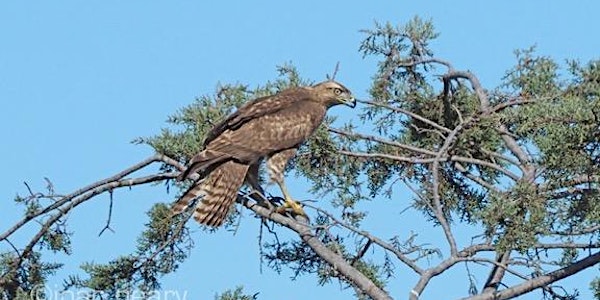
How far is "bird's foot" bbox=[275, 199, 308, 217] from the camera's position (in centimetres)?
Answer: 784

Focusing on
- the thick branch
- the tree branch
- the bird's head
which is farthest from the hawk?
the tree branch

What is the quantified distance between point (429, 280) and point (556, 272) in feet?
2.63

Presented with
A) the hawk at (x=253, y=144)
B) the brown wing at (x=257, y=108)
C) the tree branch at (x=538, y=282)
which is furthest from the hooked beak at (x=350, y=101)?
the tree branch at (x=538, y=282)

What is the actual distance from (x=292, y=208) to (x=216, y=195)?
0.57m

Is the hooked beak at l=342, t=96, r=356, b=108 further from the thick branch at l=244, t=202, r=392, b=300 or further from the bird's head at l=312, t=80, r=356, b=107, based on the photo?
the thick branch at l=244, t=202, r=392, b=300

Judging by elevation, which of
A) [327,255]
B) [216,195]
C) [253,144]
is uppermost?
[253,144]

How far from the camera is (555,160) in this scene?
247 inches

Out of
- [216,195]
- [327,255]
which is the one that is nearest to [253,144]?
[216,195]

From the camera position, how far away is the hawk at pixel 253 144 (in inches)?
297

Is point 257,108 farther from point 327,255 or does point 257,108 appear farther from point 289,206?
point 327,255

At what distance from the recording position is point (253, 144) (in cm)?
832

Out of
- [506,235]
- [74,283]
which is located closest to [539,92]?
[506,235]

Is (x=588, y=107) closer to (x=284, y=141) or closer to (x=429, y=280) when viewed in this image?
(x=429, y=280)
